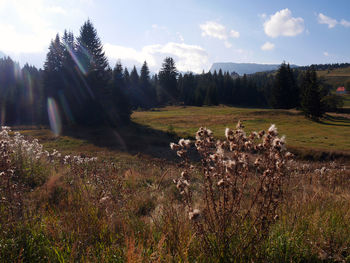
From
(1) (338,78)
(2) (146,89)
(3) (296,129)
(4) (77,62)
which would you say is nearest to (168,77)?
(2) (146,89)

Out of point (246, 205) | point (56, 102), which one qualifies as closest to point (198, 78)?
point (56, 102)

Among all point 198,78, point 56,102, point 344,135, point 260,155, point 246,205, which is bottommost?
point 344,135

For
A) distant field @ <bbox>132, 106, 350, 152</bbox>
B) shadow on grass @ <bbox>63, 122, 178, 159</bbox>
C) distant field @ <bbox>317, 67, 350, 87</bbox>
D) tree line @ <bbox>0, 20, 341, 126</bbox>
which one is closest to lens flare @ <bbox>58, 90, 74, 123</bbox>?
tree line @ <bbox>0, 20, 341, 126</bbox>

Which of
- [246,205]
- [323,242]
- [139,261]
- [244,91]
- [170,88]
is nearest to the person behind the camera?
[139,261]

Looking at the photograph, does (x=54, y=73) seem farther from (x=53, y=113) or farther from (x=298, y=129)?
(x=298, y=129)

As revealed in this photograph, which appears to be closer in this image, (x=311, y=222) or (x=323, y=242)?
(x=323, y=242)

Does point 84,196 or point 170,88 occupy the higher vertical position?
point 170,88

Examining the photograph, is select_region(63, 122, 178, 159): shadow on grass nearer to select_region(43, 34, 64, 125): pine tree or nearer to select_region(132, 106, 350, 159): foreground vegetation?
select_region(132, 106, 350, 159): foreground vegetation

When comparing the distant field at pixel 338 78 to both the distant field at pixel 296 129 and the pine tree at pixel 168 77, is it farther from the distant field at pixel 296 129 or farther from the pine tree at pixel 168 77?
the distant field at pixel 296 129

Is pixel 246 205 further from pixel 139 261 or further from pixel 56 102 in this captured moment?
pixel 56 102

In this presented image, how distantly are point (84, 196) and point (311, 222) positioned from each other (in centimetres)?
353

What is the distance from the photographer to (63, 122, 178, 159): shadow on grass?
25.2 metres

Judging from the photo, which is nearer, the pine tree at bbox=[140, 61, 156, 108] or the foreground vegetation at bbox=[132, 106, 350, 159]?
the foreground vegetation at bbox=[132, 106, 350, 159]

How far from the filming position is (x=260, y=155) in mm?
2484
